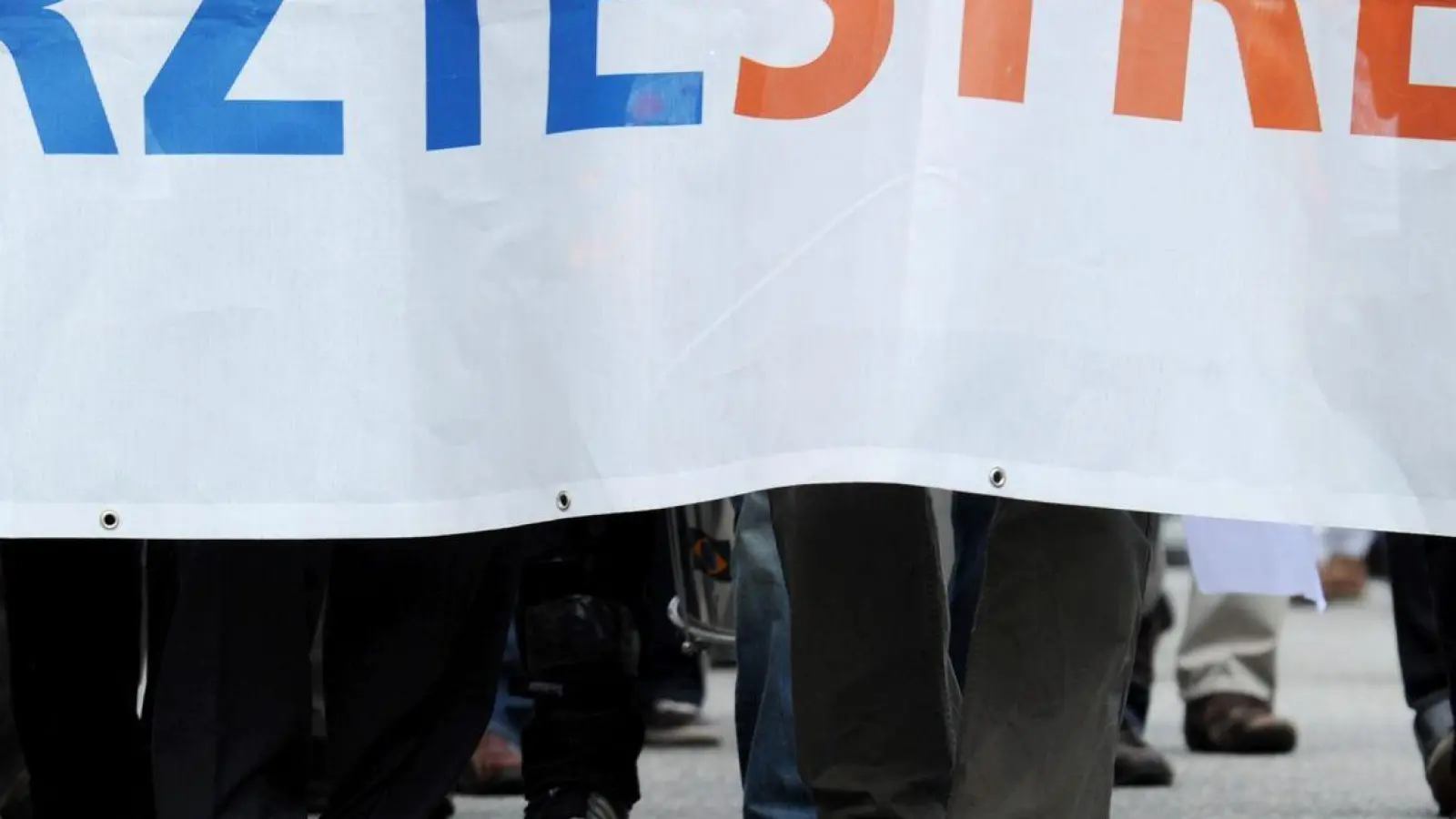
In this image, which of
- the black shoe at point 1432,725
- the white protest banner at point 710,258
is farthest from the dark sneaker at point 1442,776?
the white protest banner at point 710,258

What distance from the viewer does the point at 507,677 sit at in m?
5.27

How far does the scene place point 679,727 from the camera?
5898 mm

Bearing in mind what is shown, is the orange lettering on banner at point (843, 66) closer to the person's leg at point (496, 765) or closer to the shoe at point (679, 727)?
the person's leg at point (496, 765)

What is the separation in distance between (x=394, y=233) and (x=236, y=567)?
48cm

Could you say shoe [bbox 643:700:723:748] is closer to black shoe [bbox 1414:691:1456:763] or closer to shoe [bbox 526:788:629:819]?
black shoe [bbox 1414:691:1456:763]

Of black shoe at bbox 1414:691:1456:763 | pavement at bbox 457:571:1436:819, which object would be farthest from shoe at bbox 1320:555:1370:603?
black shoe at bbox 1414:691:1456:763

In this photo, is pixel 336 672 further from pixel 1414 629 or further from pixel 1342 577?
pixel 1342 577

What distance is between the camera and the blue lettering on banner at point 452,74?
293 centimetres

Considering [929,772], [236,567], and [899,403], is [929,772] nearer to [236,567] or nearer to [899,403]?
[899,403]

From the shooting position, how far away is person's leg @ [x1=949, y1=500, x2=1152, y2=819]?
2896 millimetres

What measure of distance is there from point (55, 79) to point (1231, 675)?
337 cm

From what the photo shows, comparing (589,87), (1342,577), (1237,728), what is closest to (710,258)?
(589,87)

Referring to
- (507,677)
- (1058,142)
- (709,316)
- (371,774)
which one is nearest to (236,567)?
(371,774)

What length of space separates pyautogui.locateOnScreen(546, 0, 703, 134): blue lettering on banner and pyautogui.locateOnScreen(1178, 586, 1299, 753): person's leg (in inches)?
117
